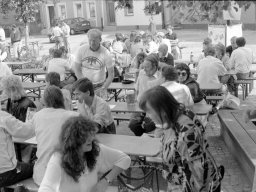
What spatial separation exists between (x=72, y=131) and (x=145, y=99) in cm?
55

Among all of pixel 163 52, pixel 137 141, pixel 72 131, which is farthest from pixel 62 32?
pixel 72 131

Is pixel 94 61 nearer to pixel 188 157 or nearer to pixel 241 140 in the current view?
pixel 241 140

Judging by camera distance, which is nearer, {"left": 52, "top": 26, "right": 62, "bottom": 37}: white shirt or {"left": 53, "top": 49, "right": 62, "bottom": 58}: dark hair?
{"left": 53, "top": 49, "right": 62, "bottom": 58}: dark hair

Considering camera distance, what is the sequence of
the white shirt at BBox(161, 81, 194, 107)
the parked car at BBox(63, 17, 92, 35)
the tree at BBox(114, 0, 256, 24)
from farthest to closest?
the parked car at BBox(63, 17, 92, 35) → the white shirt at BBox(161, 81, 194, 107) → the tree at BBox(114, 0, 256, 24)

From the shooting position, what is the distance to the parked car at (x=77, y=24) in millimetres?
31703

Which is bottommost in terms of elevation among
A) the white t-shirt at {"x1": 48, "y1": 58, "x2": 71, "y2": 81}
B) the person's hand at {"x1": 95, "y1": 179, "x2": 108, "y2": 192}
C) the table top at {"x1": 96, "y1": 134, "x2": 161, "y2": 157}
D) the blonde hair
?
the table top at {"x1": 96, "y1": 134, "x2": 161, "y2": 157}

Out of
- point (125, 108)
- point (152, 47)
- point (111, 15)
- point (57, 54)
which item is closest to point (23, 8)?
point (152, 47)

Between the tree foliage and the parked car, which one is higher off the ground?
the tree foliage

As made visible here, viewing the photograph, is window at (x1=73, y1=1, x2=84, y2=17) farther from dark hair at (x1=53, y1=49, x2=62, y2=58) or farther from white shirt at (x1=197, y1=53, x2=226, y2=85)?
white shirt at (x1=197, y1=53, x2=226, y2=85)

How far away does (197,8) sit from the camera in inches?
110

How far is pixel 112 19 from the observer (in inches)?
1393

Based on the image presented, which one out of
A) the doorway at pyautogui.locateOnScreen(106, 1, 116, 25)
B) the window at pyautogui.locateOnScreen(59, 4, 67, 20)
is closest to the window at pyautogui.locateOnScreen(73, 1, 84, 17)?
the window at pyautogui.locateOnScreen(59, 4, 67, 20)

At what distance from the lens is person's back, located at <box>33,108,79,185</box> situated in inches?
149

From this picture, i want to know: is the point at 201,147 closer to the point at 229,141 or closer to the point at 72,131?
the point at 72,131
